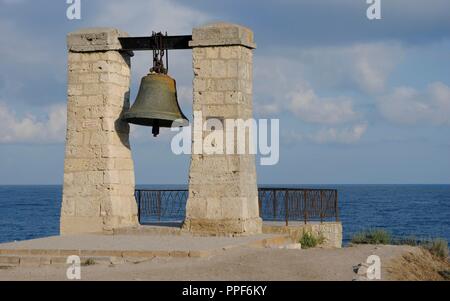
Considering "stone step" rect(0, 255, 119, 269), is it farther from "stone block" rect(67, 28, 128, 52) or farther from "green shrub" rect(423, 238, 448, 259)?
"green shrub" rect(423, 238, 448, 259)

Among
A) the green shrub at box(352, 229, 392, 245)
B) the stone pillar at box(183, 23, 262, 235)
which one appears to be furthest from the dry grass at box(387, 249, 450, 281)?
the green shrub at box(352, 229, 392, 245)

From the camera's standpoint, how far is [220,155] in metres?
15.0

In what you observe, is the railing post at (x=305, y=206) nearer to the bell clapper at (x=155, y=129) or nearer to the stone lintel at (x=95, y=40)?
the bell clapper at (x=155, y=129)

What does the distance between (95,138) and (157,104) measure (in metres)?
1.63

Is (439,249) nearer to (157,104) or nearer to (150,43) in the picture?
(157,104)

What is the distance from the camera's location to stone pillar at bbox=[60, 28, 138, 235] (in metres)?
15.7

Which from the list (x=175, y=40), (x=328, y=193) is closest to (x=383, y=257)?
(x=175, y=40)

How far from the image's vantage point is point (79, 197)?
1591cm

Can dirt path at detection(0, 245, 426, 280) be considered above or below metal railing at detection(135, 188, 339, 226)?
below

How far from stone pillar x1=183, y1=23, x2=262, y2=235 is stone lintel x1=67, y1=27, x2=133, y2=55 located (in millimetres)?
1571

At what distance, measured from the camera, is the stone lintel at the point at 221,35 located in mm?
15023

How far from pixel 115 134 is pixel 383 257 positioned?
18.9ft

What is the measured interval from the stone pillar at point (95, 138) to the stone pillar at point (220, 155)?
1575 millimetres
